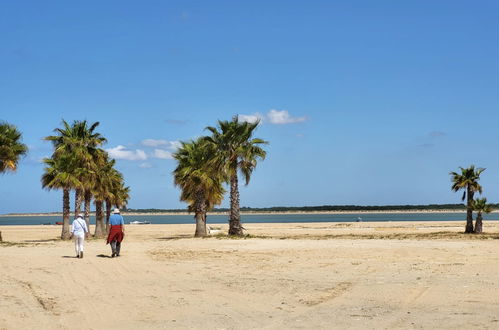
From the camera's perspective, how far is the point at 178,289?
13.3 metres

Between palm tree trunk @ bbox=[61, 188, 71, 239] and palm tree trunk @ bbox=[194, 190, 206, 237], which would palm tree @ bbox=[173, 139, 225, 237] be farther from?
palm tree trunk @ bbox=[61, 188, 71, 239]

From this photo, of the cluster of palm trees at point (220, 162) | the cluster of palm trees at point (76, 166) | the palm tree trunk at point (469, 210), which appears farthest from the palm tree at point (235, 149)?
the palm tree trunk at point (469, 210)

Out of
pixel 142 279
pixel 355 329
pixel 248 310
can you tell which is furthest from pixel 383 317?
pixel 142 279

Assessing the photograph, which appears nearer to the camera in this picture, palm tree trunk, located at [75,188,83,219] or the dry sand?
the dry sand

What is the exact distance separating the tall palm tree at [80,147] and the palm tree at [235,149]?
7.51 m

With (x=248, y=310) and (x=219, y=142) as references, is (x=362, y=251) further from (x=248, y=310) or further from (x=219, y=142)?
(x=219, y=142)

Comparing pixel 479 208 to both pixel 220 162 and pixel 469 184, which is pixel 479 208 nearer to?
pixel 469 184

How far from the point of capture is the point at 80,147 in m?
37.6

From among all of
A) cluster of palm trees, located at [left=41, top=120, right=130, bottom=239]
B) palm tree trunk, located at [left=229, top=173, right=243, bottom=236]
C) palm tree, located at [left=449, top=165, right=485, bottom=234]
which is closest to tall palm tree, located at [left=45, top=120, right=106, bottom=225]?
cluster of palm trees, located at [left=41, top=120, right=130, bottom=239]

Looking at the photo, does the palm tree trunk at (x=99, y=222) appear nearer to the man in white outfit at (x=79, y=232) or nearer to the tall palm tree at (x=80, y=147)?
the tall palm tree at (x=80, y=147)

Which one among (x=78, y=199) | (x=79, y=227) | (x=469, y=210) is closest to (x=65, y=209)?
(x=78, y=199)

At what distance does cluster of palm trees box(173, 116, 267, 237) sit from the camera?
124ft

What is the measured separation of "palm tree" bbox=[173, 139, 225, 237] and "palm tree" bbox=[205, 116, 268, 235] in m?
0.71

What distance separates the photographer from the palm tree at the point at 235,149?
37812 mm
